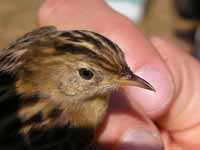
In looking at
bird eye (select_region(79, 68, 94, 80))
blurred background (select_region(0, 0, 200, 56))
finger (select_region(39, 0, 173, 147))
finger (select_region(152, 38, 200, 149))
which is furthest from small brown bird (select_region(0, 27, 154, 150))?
blurred background (select_region(0, 0, 200, 56))

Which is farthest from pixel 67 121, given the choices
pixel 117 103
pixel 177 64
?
pixel 177 64

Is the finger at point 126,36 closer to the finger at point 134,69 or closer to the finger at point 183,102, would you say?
the finger at point 134,69

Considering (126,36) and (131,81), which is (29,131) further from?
(126,36)

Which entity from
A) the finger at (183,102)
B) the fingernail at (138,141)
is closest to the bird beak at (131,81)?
the fingernail at (138,141)

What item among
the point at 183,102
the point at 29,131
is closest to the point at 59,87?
the point at 29,131

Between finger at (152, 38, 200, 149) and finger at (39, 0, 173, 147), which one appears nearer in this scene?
finger at (39, 0, 173, 147)

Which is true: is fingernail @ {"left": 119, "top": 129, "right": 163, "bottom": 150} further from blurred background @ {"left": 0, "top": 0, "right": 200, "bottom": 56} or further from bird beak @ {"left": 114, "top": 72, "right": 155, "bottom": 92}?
blurred background @ {"left": 0, "top": 0, "right": 200, "bottom": 56}

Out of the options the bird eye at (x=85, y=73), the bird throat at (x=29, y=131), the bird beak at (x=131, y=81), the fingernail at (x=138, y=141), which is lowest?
the fingernail at (x=138, y=141)
